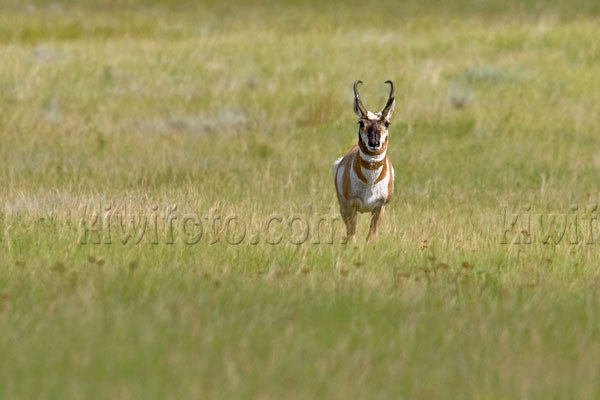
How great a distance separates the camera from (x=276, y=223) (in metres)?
10.4

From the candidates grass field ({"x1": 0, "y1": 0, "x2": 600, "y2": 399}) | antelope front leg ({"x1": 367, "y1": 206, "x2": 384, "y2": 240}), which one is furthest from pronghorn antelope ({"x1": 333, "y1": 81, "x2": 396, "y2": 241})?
grass field ({"x1": 0, "y1": 0, "x2": 600, "y2": 399})

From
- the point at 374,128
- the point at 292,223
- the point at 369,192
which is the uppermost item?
the point at 374,128

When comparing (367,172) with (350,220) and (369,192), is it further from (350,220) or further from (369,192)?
(350,220)

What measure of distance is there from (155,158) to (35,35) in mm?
19474

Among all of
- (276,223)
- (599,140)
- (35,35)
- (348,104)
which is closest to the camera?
(276,223)

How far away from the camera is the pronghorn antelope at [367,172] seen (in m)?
9.56

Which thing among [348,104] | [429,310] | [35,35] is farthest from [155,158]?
[35,35]

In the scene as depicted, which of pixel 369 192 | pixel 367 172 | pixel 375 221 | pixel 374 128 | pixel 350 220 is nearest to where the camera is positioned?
pixel 374 128

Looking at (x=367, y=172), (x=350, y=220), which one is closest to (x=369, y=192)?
(x=367, y=172)

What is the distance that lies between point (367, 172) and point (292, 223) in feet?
3.37

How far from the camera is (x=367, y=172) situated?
994cm

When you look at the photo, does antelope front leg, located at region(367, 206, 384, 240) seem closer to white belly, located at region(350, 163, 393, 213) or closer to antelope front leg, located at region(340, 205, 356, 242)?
white belly, located at region(350, 163, 393, 213)

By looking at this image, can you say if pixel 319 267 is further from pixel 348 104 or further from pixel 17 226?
pixel 348 104

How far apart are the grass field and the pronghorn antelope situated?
0.32 m
